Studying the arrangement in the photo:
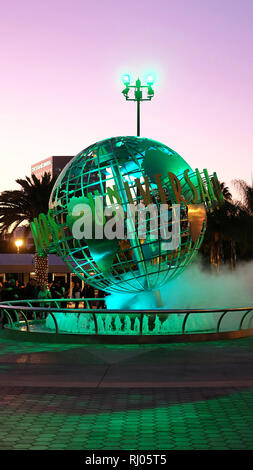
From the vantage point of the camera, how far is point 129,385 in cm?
813

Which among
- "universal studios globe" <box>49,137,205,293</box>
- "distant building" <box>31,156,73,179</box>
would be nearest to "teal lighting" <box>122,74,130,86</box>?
"universal studios globe" <box>49,137,205,293</box>

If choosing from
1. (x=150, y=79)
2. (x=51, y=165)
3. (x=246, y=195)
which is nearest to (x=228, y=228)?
(x=246, y=195)

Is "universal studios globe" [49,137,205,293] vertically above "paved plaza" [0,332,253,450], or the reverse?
"universal studios globe" [49,137,205,293]

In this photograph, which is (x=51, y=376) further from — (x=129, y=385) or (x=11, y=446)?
(x=11, y=446)

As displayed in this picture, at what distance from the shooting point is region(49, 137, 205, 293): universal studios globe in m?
13.8

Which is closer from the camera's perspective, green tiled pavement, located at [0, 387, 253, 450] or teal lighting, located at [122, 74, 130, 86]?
green tiled pavement, located at [0, 387, 253, 450]

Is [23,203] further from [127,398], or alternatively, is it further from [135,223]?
[127,398]

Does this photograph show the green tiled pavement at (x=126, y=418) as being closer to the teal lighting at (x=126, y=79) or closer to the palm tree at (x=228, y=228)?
the teal lighting at (x=126, y=79)

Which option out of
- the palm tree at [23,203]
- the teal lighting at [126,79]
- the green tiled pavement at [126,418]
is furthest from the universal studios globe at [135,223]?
the palm tree at [23,203]

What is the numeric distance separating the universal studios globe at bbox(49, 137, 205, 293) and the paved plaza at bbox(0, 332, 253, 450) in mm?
2652

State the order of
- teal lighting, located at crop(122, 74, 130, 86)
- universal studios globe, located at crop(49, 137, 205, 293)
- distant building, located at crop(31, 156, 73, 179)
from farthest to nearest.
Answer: distant building, located at crop(31, 156, 73, 179), teal lighting, located at crop(122, 74, 130, 86), universal studios globe, located at crop(49, 137, 205, 293)

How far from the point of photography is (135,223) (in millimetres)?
13633

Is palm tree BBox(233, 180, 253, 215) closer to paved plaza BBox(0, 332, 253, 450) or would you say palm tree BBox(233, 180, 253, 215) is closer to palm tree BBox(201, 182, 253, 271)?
palm tree BBox(201, 182, 253, 271)

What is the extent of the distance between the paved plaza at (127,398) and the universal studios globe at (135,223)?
265 cm
